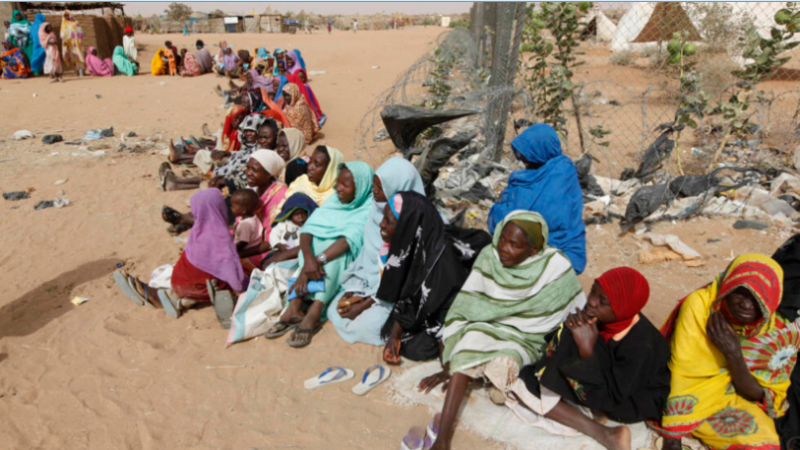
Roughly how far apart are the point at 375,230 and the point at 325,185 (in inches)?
39.5

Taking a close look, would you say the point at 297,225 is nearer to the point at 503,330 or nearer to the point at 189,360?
the point at 189,360

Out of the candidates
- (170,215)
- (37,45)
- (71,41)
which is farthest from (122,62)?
(170,215)

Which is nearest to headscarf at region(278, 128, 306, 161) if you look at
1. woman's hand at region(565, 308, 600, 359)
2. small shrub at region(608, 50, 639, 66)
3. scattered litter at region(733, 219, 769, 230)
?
woman's hand at region(565, 308, 600, 359)

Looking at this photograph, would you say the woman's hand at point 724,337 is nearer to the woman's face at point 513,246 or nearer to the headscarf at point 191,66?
the woman's face at point 513,246

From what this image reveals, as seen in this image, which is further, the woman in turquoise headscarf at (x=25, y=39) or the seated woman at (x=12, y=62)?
the woman in turquoise headscarf at (x=25, y=39)

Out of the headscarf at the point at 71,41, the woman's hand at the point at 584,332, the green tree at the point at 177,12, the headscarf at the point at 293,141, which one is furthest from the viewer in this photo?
the green tree at the point at 177,12

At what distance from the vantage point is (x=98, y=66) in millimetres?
14000

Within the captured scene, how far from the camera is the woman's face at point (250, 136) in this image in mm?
5809

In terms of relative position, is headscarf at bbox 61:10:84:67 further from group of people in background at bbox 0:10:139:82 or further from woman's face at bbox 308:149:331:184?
woman's face at bbox 308:149:331:184

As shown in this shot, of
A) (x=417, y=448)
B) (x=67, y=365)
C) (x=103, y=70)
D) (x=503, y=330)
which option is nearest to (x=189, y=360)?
(x=67, y=365)

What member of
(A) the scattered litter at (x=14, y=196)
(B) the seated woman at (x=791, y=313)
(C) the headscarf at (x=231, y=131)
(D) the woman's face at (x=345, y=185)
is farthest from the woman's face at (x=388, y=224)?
(A) the scattered litter at (x=14, y=196)

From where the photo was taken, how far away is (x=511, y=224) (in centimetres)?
256

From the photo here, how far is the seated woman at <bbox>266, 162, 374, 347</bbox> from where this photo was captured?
3330 millimetres

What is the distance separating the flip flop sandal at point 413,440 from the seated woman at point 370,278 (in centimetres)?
80
